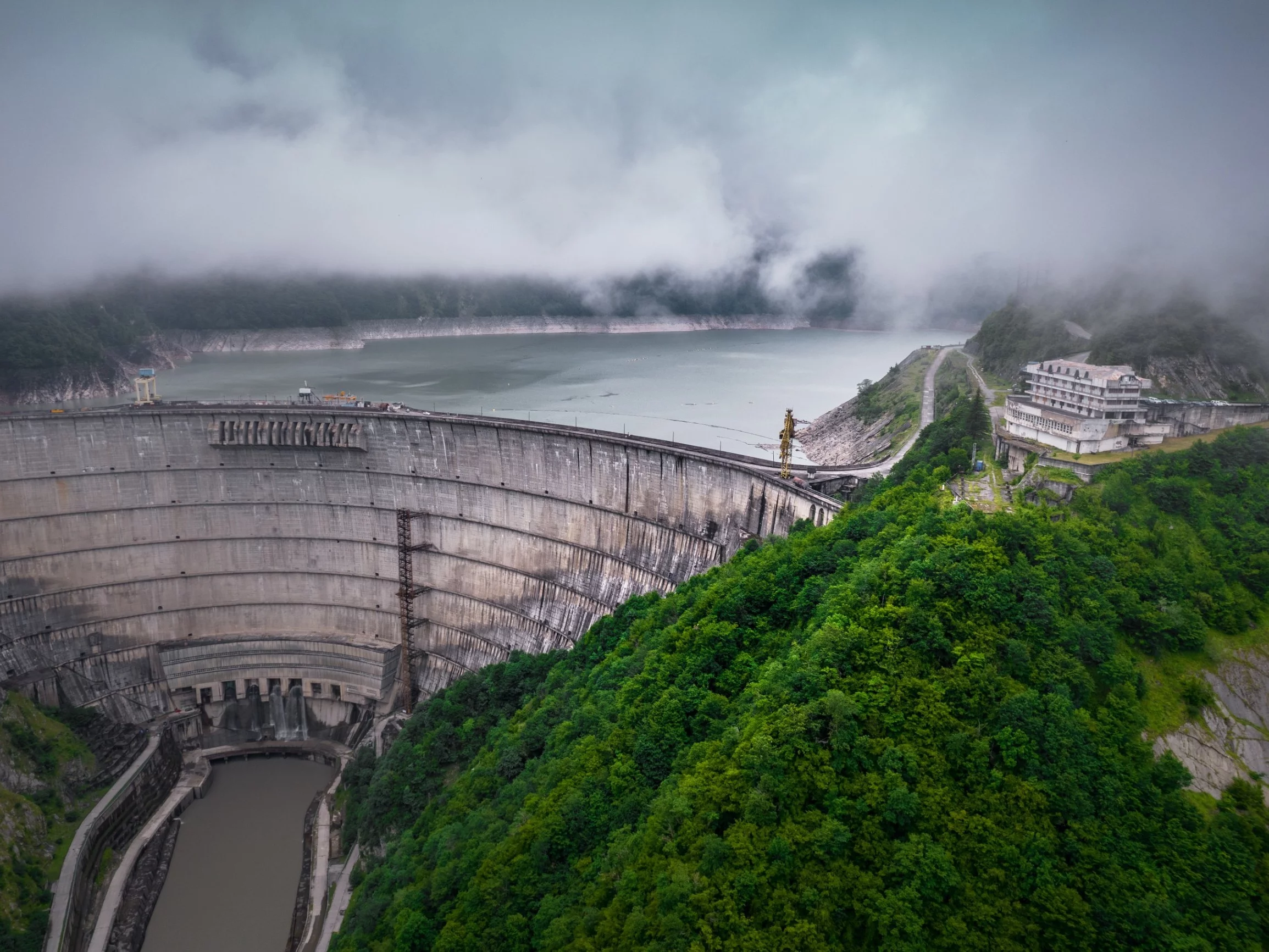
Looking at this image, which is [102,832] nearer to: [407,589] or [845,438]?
[407,589]

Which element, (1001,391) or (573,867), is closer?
(573,867)

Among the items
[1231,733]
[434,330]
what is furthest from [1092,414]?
[434,330]

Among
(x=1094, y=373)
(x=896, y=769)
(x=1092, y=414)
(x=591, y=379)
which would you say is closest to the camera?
(x=896, y=769)

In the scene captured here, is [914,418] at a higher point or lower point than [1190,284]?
lower

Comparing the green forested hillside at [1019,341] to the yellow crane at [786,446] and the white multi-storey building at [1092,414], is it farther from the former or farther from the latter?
the yellow crane at [786,446]

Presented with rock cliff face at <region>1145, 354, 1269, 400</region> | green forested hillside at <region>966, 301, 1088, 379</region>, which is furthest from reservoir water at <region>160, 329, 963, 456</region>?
rock cliff face at <region>1145, 354, 1269, 400</region>

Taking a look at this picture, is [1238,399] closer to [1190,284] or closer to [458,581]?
[1190,284]

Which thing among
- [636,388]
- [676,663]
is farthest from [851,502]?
[636,388]
